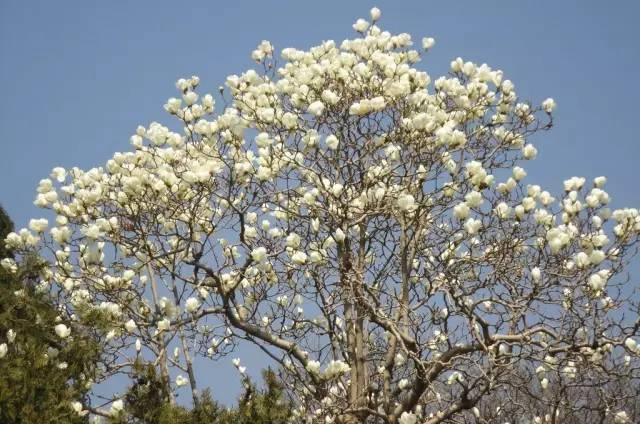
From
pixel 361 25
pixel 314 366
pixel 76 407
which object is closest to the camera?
pixel 76 407

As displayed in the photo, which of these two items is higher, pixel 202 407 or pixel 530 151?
pixel 530 151

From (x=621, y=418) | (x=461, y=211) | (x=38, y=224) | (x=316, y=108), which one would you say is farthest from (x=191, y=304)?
(x=621, y=418)

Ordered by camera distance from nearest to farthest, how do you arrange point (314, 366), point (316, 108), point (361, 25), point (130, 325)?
point (314, 366) → point (316, 108) → point (130, 325) → point (361, 25)

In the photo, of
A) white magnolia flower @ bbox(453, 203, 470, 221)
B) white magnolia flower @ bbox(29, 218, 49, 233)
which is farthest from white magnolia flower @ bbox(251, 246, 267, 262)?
white magnolia flower @ bbox(29, 218, 49, 233)

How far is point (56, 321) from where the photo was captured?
693 cm

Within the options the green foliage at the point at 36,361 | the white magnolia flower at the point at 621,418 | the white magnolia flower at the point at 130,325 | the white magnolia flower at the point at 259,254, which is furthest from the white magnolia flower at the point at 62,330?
the white magnolia flower at the point at 621,418

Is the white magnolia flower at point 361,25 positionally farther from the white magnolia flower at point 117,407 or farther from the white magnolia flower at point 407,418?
the white magnolia flower at point 117,407

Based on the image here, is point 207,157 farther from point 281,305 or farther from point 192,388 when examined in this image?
point 192,388

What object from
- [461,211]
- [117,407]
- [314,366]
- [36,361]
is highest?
[461,211]

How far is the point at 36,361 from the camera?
20.6 feet

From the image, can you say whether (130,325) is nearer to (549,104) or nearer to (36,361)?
(36,361)

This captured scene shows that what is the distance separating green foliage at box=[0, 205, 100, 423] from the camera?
5.97 metres

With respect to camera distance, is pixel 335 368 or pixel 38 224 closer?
pixel 335 368

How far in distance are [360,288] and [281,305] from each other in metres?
1.09
